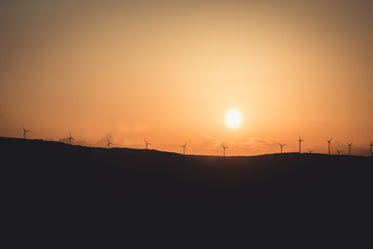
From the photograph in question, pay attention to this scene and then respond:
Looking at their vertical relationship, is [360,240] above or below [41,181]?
below

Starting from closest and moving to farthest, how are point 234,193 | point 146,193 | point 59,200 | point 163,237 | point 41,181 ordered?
1. point 163,237
2. point 59,200
3. point 41,181
4. point 146,193
5. point 234,193

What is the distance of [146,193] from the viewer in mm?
94375

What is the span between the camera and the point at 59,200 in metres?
80.8

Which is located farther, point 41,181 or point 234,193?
point 234,193

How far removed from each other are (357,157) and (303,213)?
55832 millimetres

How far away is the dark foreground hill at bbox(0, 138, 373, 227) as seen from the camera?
80500mm

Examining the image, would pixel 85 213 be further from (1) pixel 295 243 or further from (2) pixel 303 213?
(2) pixel 303 213

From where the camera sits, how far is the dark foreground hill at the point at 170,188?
80500 mm

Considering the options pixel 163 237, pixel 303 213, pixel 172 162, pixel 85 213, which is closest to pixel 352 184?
pixel 303 213

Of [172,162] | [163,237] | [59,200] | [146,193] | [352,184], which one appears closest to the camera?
[163,237]

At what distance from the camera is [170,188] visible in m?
99.8

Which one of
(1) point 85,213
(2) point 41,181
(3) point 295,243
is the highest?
(2) point 41,181

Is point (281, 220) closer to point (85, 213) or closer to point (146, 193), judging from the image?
point (146, 193)

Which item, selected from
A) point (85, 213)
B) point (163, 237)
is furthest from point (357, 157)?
point (85, 213)
